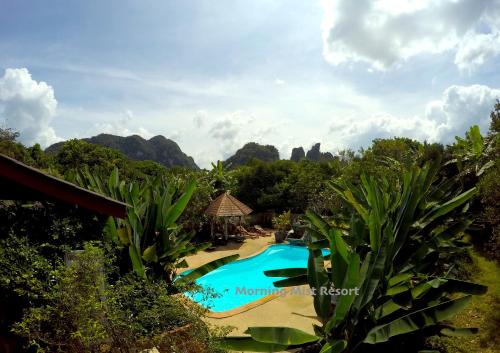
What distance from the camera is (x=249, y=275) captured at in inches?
621

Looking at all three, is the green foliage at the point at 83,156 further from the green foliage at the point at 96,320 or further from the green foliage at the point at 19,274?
the green foliage at the point at 96,320

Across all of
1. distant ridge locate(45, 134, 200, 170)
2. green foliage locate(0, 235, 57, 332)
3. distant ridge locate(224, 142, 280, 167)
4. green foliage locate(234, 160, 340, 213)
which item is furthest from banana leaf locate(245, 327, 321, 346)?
distant ridge locate(45, 134, 200, 170)

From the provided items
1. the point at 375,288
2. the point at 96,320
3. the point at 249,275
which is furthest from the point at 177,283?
the point at 249,275

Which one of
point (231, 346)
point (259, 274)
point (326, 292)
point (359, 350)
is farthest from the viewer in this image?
point (259, 274)

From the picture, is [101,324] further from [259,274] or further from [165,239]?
[259,274]

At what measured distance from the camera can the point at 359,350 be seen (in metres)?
5.34

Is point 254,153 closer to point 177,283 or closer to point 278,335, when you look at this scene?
point 177,283

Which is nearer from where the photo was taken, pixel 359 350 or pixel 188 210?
pixel 359 350

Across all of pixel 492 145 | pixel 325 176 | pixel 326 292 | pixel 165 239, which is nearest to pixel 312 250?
pixel 326 292

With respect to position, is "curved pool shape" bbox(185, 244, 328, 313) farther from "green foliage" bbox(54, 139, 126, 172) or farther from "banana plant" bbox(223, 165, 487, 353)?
"green foliage" bbox(54, 139, 126, 172)

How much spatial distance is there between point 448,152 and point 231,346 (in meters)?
18.2

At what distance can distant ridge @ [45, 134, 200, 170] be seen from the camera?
9781 centimetres

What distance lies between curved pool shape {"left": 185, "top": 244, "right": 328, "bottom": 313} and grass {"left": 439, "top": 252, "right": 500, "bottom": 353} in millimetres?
5866

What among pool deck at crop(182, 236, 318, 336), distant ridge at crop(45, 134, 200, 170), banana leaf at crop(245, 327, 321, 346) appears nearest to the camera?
banana leaf at crop(245, 327, 321, 346)
